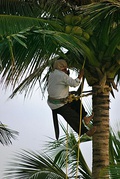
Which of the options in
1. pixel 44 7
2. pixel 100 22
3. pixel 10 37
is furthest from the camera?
pixel 44 7

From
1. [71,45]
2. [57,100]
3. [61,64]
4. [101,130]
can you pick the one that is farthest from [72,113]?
[71,45]

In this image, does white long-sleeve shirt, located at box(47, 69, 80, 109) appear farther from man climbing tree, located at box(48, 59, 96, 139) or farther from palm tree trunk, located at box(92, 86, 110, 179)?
palm tree trunk, located at box(92, 86, 110, 179)

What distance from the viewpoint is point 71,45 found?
531 cm

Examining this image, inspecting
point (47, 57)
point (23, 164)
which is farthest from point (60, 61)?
point (23, 164)

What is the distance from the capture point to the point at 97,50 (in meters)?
6.41

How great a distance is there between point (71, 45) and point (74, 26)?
52cm

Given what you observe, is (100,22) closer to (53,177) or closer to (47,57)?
(47,57)

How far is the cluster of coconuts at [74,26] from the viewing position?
18.6 feet

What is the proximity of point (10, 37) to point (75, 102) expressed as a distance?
2.31 metres

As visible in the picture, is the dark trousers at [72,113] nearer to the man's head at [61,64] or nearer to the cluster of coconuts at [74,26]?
the man's head at [61,64]

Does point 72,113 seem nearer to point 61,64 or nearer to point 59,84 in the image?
point 59,84

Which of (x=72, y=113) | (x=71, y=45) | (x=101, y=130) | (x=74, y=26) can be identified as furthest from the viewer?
(x=101, y=130)

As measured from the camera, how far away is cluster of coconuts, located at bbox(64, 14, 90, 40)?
18.6ft

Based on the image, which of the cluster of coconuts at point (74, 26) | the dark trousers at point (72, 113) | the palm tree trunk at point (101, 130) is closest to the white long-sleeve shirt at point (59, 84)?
the dark trousers at point (72, 113)
